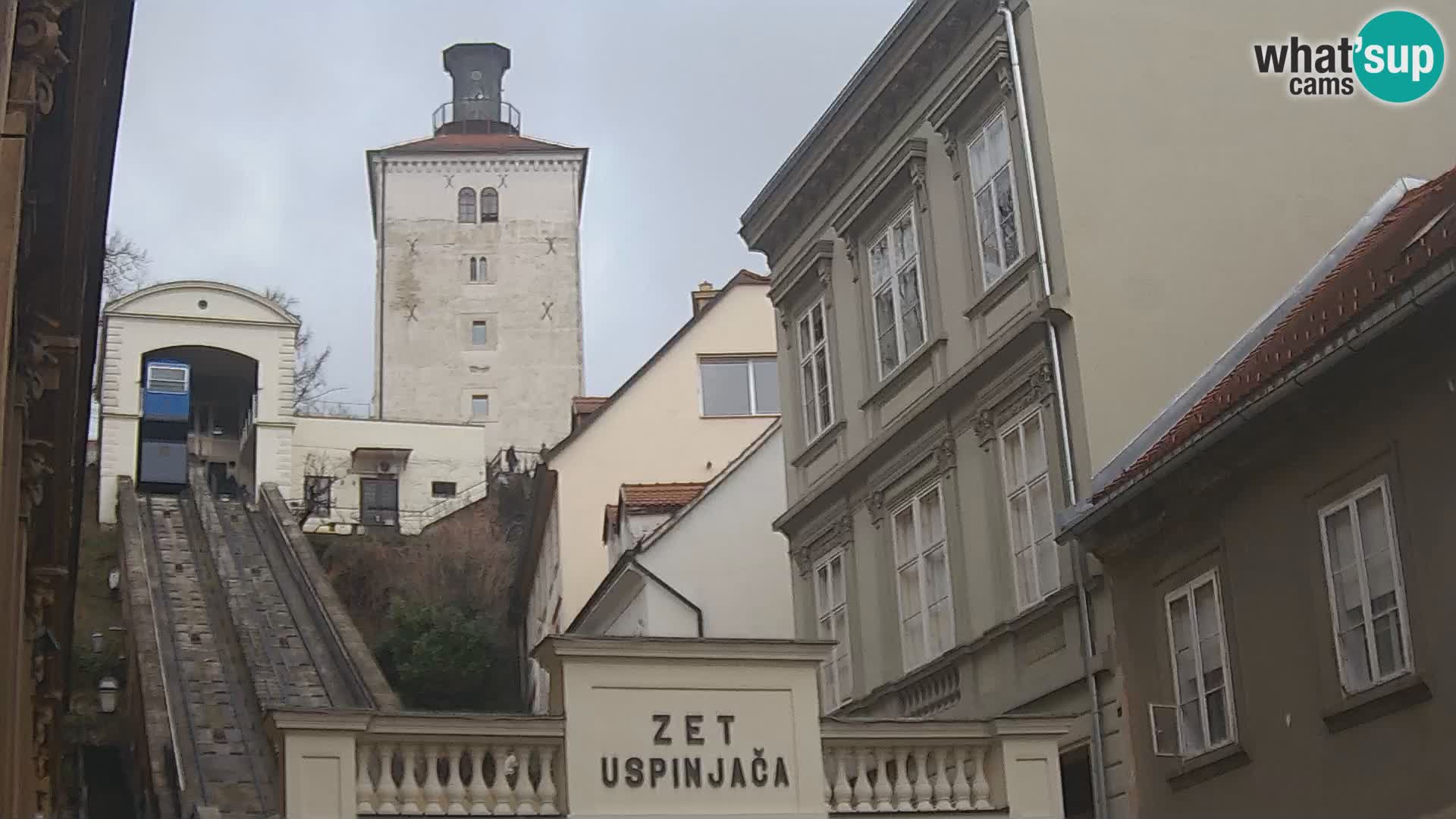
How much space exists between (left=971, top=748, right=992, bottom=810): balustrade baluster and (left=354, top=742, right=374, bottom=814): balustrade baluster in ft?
15.6

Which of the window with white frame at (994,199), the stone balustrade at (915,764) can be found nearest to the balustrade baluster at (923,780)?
the stone balustrade at (915,764)

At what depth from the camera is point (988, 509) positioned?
20.3 metres

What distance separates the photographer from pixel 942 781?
1588cm

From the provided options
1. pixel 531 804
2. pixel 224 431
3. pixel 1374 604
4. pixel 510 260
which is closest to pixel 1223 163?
pixel 1374 604

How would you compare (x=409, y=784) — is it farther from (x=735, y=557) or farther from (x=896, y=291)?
(x=735, y=557)

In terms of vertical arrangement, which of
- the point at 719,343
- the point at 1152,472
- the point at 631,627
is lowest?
the point at 1152,472

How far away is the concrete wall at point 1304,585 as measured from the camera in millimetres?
13945

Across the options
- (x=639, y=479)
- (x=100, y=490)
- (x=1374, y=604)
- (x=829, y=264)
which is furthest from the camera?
(x=100, y=490)

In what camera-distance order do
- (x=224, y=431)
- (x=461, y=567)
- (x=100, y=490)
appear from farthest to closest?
1. (x=224, y=431)
2. (x=100, y=490)
3. (x=461, y=567)

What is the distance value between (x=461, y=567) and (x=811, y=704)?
34.6 meters

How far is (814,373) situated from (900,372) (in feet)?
11.0

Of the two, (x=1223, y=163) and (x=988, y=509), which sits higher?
(x=1223, y=163)

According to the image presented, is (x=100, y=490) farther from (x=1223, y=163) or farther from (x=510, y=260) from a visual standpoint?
(x=1223, y=163)

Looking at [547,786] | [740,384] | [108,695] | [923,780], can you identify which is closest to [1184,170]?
[923,780]
